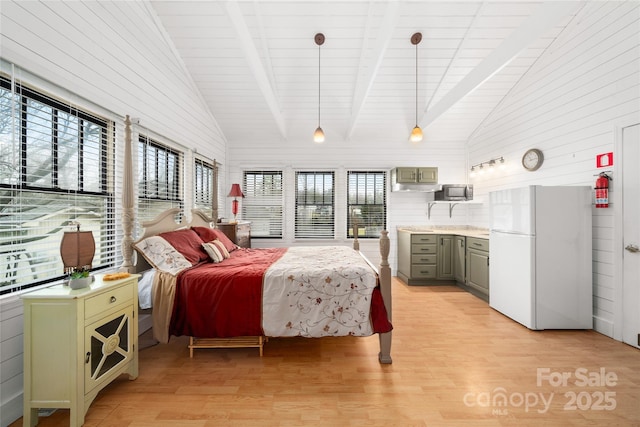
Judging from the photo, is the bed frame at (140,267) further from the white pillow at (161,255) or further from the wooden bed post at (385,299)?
the white pillow at (161,255)

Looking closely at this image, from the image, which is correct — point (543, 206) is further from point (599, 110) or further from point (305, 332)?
point (305, 332)

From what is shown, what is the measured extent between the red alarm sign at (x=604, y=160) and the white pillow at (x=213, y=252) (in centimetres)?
427

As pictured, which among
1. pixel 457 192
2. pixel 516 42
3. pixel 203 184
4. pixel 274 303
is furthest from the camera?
pixel 457 192

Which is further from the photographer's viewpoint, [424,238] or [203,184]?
[424,238]

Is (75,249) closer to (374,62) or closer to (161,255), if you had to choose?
(161,255)

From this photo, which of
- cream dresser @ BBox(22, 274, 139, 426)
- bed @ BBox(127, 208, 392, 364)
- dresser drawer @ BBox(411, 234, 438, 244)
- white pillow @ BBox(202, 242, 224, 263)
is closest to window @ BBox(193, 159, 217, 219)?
white pillow @ BBox(202, 242, 224, 263)

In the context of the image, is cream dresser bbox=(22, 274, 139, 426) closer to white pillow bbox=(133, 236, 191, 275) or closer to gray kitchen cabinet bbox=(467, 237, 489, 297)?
white pillow bbox=(133, 236, 191, 275)

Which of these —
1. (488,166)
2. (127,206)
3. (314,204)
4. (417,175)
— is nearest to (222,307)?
(127,206)

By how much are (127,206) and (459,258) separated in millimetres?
4836

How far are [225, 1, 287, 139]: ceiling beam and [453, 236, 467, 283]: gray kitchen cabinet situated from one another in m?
3.75

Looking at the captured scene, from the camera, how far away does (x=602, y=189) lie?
9.80 feet

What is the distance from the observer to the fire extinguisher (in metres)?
2.97

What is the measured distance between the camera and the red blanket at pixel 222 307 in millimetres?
2426

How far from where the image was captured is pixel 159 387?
2148mm
